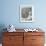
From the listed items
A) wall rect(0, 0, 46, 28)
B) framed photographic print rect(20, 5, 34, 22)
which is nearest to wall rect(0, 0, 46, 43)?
wall rect(0, 0, 46, 28)

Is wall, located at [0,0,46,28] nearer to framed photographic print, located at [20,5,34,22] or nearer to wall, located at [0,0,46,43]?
wall, located at [0,0,46,43]

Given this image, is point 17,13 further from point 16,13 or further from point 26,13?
point 26,13

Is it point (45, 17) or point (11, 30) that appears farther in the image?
point (45, 17)

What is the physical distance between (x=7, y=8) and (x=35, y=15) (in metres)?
0.95

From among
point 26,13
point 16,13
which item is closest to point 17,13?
point 16,13

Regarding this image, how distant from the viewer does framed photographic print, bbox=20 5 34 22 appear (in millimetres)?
3938

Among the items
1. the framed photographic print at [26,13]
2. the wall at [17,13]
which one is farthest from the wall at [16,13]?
the framed photographic print at [26,13]

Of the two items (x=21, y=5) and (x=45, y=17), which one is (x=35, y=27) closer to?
(x=45, y=17)

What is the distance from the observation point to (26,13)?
13.1ft

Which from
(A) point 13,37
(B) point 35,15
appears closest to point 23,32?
(A) point 13,37

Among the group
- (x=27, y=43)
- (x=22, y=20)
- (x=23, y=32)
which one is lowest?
(x=27, y=43)

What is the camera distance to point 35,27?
4.00m

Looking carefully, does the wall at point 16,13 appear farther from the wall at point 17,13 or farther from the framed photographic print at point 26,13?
the framed photographic print at point 26,13

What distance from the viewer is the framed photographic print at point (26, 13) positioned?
394 cm
